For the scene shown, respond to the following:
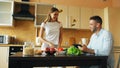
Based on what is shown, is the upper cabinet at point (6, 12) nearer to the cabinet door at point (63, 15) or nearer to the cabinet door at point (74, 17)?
the cabinet door at point (63, 15)

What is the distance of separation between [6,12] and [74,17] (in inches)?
67.5

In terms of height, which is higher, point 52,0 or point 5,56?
point 52,0

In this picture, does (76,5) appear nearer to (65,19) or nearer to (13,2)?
(65,19)

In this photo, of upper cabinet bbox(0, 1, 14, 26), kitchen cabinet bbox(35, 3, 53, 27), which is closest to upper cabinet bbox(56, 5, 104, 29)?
kitchen cabinet bbox(35, 3, 53, 27)

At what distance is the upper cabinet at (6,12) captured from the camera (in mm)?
4801

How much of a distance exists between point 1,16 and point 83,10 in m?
2.09

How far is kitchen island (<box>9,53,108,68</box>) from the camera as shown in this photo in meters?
1.66

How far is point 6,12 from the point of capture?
4.85m

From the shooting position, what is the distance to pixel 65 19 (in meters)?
5.06

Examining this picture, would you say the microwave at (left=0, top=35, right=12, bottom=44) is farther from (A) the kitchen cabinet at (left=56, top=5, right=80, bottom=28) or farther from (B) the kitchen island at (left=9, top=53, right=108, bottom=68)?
(B) the kitchen island at (left=9, top=53, right=108, bottom=68)

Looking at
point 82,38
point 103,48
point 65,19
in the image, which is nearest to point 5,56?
point 65,19

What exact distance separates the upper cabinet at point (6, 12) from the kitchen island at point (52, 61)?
323 cm

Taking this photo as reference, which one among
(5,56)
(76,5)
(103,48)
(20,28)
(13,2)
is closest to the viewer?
(103,48)

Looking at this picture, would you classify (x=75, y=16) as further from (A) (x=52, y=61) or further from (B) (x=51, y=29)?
(A) (x=52, y=61)
